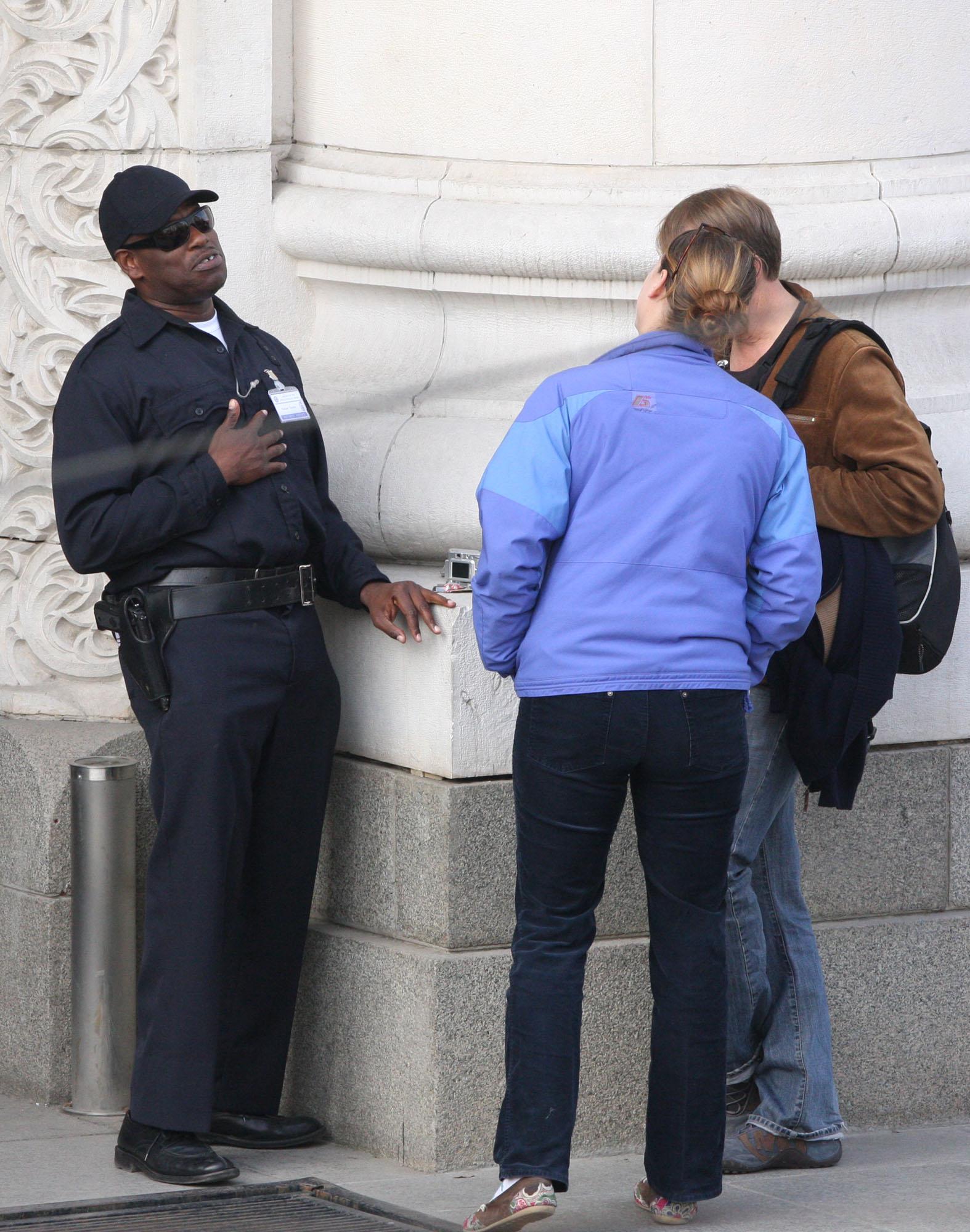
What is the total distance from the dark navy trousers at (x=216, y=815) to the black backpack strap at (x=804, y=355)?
3.57 feet

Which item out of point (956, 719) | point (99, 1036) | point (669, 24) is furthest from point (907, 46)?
point (99, 1036)

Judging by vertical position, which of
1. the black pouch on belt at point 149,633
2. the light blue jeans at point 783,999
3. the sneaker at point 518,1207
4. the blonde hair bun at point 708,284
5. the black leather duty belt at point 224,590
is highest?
the blonde hair bun at point 708,284

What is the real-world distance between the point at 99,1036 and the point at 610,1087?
1.15 metres

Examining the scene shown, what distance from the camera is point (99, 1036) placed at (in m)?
4.68

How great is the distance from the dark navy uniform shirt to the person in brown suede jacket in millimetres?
950

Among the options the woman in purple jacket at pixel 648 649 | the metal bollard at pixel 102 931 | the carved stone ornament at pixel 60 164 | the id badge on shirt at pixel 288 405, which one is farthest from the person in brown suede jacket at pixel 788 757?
the carved stone ornament at pixel 60 164

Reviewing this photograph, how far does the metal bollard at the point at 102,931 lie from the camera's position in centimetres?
466

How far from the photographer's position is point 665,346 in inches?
147

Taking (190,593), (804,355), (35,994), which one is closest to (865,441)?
(804,355)

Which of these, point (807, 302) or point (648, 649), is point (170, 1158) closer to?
point (648, 649)

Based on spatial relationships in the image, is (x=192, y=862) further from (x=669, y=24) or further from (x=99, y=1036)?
(x=669, y=24)

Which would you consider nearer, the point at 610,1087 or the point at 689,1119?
the point at 689,1119

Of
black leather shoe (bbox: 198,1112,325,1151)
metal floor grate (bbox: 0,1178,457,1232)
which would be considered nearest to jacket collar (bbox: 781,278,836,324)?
metal floor grate (bbox: 0,1178,457,1232)

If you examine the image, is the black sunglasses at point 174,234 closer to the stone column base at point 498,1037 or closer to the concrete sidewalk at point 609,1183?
the stone column base at point 498,1037
